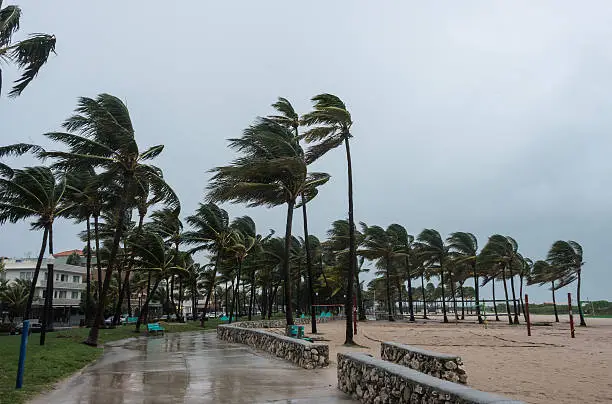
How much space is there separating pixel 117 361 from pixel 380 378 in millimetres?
9790

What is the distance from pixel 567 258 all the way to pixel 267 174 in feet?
118

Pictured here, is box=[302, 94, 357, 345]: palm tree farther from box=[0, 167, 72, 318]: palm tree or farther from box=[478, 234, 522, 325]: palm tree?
box=[478, 234, 522, 325]: palm tree

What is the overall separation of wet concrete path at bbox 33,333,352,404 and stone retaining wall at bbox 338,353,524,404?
13.8 inches

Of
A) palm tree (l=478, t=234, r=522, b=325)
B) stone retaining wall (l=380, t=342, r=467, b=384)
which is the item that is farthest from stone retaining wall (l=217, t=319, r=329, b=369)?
palm tree (l=478, t=234, r=522, b=325)

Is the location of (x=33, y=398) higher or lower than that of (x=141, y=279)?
lower

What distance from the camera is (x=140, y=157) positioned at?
18703 millimetres

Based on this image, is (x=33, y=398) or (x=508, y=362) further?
(x=508, y=362)

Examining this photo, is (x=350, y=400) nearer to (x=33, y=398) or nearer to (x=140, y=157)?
(x=33, y=398)

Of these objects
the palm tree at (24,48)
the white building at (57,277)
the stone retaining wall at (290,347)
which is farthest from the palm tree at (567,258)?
the white building at (57,277)

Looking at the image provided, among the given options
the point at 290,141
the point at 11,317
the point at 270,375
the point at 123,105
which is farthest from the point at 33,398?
the point at 11,317

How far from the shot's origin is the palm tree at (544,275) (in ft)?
152

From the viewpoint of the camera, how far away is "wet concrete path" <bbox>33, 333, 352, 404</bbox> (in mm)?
7684

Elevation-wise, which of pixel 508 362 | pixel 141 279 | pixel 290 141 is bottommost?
pixel 508 362

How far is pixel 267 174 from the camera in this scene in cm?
2105
